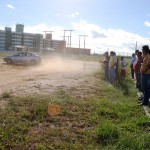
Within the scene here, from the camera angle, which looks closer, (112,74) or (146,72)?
(146,72)

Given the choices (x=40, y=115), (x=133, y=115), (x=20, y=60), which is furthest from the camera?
(x=20, y=60)

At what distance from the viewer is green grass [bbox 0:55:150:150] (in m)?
6.19

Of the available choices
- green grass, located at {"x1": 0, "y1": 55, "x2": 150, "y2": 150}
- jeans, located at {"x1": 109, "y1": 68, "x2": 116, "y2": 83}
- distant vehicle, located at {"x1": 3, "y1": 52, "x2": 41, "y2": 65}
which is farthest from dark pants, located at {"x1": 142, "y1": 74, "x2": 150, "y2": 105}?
distant vehicle, located at {"x1": 3, "y1": 52, "x2": 41, "y2": 65}

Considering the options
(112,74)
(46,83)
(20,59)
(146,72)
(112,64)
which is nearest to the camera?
(146,72)

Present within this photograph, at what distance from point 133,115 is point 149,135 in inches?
82.6

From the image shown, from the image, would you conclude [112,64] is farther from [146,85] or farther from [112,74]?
[146,85]

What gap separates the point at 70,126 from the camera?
7.25 metres

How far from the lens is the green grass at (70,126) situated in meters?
6.19

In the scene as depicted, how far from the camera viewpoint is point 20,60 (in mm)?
36406

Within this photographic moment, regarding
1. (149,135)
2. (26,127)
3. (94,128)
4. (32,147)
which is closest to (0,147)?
(32,147)

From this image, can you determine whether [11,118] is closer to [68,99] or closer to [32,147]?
[32,147]

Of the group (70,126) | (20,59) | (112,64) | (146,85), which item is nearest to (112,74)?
(112,64)

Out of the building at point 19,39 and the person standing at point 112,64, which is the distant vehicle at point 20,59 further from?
the building at point 19,39

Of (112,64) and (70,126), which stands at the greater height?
(112,64)
